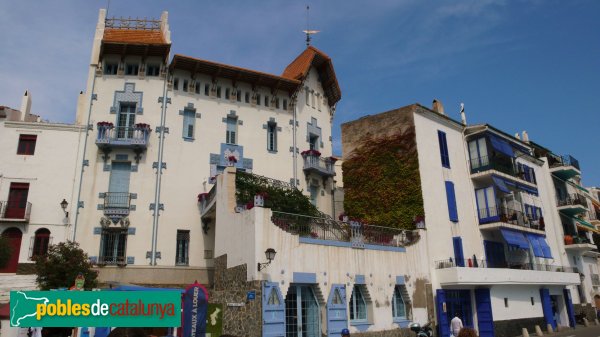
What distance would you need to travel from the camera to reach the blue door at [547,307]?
29.5 meters

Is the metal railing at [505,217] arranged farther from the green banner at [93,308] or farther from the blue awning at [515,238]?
the green banner at [93,308]

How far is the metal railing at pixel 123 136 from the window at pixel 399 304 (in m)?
14.8

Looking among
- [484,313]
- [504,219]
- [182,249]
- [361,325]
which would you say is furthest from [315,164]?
[484,313]

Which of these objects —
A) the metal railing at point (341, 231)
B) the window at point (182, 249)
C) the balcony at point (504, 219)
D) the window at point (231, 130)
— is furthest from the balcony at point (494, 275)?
the window at point (231, 130)

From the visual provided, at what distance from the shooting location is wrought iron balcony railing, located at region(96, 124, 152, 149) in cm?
2342

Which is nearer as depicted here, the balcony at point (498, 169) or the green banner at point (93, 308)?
the green banner at point (93, 308)

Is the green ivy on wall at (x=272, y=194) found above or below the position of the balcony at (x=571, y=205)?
below

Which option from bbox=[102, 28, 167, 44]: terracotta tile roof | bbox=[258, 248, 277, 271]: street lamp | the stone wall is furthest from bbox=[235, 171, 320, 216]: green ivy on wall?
bbox=[102, 28, 167, 44]: terracotta tile roof

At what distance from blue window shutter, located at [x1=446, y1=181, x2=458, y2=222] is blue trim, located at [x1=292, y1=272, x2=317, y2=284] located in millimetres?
11846

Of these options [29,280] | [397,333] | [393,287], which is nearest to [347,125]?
[393,287]

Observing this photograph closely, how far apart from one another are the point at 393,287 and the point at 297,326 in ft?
19.1

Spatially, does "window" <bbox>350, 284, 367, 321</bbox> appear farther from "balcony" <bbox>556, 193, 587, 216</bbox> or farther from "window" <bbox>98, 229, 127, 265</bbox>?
"balcony" <bbox>556, 193, 587, 216</bbox>

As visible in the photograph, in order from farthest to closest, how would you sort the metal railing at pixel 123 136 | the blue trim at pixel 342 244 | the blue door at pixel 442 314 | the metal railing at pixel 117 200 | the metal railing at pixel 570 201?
the metal railing at pixel 570 201, the metal railing at pixel 123 136, the metal railing at pixel 117 200, the blue door at pixel 442 314, the blue trim at pixel 342 244

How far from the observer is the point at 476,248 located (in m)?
27.7
